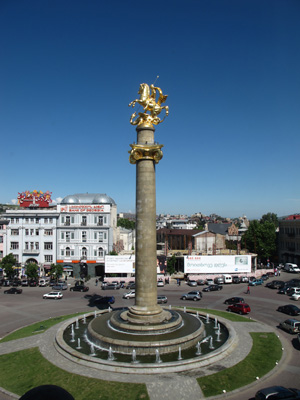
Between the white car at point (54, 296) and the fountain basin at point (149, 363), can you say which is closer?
the fountain basin at point (149, 363)

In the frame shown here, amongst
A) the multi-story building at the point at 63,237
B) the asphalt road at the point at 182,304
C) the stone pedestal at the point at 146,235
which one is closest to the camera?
the asphalt road at the point at 182,304

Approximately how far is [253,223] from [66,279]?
47.7 meters

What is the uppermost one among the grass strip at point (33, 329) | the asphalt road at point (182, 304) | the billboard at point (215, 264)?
A: the billboard at point (215, 264)

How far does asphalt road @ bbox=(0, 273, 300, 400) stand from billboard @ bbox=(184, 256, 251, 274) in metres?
4.90

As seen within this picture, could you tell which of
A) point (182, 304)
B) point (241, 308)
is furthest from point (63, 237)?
point (241, 308)

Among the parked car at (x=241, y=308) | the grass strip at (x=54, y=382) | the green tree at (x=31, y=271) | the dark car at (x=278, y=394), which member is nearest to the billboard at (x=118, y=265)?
the green tree at (x=31, y=271)

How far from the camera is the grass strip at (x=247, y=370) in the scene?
64.8 ft

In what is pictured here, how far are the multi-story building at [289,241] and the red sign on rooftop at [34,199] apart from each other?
Result: 58347 millimetres

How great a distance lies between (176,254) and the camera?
240 feet

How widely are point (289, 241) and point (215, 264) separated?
28.3 meters

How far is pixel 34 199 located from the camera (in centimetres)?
7525

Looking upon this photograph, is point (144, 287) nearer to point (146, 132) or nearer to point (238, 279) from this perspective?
point (146, 132)

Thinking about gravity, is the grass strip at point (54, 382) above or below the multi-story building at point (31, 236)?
below

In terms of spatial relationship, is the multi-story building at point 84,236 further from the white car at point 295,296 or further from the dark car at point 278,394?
the dark car at point 278,394
